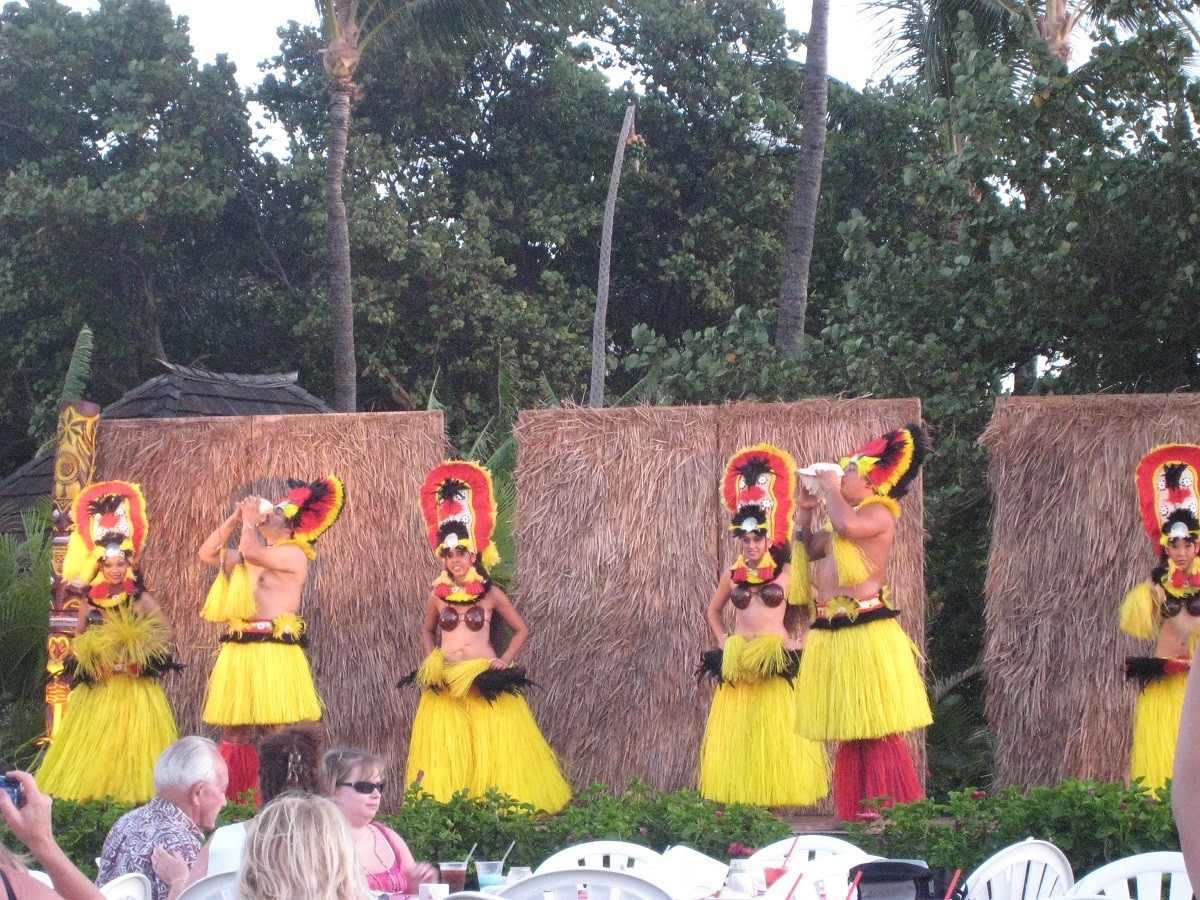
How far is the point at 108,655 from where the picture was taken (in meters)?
6.73

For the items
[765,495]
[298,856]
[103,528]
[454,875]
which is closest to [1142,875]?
[454,875]

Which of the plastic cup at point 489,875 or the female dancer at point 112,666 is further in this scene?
the female dancer at point 112,666

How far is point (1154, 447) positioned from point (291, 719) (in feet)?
12.9

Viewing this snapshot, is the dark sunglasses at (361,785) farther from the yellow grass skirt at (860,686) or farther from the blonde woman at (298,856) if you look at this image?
the yellow grass skirt at (860,686)

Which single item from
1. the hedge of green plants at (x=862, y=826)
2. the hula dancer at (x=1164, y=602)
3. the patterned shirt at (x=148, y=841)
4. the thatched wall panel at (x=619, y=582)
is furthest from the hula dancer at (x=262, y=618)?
the hula dancer at (x=1164, y=602)

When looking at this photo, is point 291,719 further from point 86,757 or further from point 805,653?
point 805,653

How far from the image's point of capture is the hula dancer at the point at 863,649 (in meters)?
5.70

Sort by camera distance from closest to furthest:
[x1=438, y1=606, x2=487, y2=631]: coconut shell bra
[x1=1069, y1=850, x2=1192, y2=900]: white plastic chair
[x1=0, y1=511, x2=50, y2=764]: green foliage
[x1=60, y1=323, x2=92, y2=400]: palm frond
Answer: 1. [x1=1069, y1=850, x2=1192, y2=900]: white plastic chair
2. [x1=438, y1=606, x2=487, y2=631]: coconut shell bra
3. [x1=0, y1=511, x2=50, y2=764]: green foliage
4. [x1=60, y1=323, x2=92, y2=400]: palm frond

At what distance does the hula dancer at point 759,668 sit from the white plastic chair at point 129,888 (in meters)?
3.04

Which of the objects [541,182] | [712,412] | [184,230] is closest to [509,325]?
[541,182]

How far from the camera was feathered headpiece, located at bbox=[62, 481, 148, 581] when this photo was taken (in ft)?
22.5

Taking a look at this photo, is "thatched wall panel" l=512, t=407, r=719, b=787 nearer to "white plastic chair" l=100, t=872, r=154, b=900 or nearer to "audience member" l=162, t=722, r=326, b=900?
"audience member" l=162, t=722, r=326, b=900

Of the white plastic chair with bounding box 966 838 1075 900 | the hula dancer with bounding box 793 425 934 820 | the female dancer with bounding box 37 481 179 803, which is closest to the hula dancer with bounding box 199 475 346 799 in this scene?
the female dancer with bounding box 37 481 179 803

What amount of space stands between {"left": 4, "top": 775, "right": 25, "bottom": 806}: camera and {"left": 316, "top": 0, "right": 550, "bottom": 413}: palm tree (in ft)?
31.4
